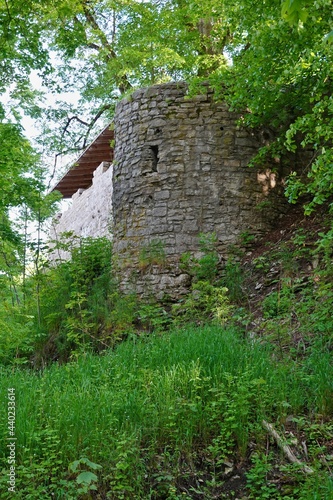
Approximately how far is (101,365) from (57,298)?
151 inches

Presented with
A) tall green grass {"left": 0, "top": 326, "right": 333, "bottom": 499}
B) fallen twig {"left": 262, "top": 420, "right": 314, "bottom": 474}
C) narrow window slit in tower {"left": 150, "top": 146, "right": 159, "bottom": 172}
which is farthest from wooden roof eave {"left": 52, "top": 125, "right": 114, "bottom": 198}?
fallen twig {"left": 262, "top": 420, "right": 314, "bottom": 474}

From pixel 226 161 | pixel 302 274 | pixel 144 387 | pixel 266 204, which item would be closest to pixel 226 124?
pixel 226 161

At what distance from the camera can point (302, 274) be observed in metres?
7.43

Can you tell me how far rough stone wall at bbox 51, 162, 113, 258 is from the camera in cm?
Answer: 1163

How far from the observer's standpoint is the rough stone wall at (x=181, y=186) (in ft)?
27.5

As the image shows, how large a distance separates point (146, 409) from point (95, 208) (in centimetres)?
840

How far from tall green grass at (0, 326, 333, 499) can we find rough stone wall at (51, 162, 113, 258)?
19.3ft

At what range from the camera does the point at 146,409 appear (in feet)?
14.4

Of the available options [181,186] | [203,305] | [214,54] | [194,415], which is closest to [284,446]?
[194,415]

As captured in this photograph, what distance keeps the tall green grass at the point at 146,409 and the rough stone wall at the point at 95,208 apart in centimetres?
588

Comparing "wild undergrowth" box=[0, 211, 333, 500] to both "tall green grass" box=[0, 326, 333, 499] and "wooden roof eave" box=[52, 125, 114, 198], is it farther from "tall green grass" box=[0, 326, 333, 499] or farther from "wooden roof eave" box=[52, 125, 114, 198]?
"wooden roof eave" box=[52, 125, 114, 198]

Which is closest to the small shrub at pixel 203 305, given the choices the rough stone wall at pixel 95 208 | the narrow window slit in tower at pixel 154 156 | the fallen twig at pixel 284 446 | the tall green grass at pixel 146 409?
the tall green grass at pixel 146 409

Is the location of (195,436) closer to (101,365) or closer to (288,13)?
(101,365)

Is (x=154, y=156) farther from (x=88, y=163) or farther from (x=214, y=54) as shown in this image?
(x=88, y=163)
